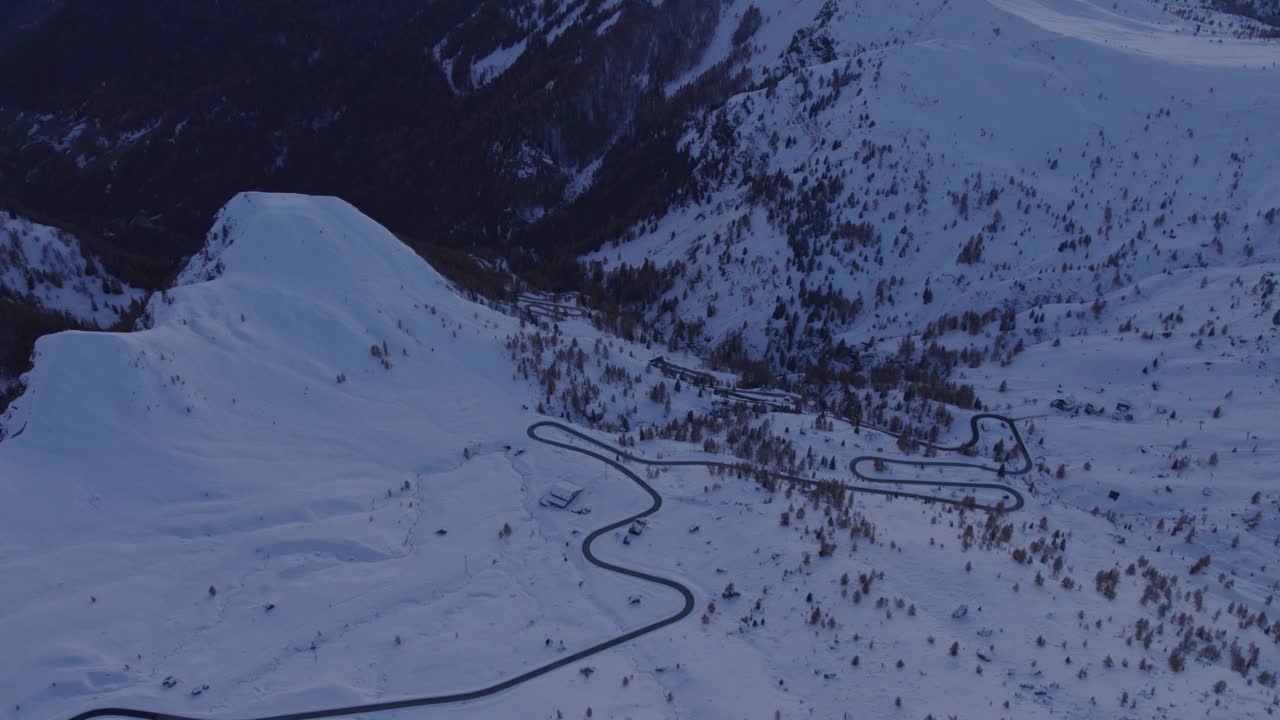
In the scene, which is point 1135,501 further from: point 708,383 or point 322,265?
point 322,265

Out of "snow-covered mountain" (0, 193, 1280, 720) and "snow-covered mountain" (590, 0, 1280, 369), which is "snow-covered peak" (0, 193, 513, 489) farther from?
"snow-covered mountain" (590, 0, 1280, 369)

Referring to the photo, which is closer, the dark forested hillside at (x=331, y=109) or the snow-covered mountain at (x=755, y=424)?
the snow-covered mountain at (x=755, y=424)

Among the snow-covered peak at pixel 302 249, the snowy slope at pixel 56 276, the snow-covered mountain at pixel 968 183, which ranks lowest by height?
A: the snowy slope at pixel 56 276

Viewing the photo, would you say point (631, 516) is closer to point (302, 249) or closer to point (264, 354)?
point (264, 354)

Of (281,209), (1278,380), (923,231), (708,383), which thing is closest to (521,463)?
(708,383)

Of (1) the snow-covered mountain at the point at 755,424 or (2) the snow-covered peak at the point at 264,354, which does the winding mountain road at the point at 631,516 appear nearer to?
(1) the snow-covered mountain at the point at 755,424

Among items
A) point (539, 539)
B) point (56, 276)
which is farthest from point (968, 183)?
point (56, 276)

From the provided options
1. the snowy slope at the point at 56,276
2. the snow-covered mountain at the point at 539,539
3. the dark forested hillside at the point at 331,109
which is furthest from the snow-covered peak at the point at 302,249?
the dark forested hillside at the point at 331,109

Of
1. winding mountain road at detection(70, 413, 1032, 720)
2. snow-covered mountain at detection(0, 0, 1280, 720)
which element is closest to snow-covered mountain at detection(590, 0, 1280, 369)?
snow-covered mountain at detection(0, 0, 1280, 720)
